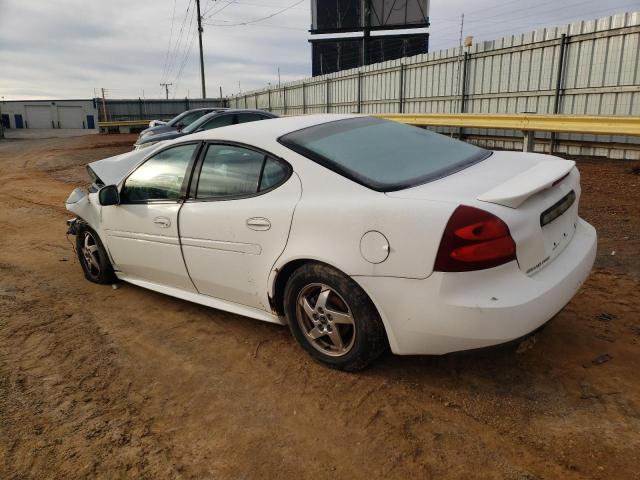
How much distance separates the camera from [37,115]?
6256 cm

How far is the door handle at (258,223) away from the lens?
2989 millimetres

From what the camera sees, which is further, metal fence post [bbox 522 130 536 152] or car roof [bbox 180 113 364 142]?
metal fence post [bbox 522 130 536 152]

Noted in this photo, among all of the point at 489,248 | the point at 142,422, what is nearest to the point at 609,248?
the point at 489,248

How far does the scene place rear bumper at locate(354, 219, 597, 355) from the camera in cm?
234

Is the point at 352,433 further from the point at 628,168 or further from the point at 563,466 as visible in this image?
the point at 628,168

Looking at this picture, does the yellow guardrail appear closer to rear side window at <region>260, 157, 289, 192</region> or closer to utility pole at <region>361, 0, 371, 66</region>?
rear side window at <region>260, 157, 289, 192</region>

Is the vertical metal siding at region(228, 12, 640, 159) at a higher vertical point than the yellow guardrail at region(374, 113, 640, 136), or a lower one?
higher

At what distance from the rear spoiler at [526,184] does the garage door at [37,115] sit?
2778 inches

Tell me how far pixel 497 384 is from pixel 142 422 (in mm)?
1909

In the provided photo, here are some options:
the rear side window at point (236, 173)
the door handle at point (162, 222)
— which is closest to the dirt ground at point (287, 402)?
the door handle at point (162, 222)

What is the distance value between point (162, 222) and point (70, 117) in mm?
68362

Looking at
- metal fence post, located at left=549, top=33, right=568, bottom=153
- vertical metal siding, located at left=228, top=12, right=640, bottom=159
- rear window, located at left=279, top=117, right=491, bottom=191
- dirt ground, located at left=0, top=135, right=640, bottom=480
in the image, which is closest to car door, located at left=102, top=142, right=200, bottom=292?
dirt ground, located at left=0, top=135, right=640, bottom=480

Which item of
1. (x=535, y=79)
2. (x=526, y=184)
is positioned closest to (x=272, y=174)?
(x=526, y=184)

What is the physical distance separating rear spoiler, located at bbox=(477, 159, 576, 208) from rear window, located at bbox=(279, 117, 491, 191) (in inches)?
15.2
